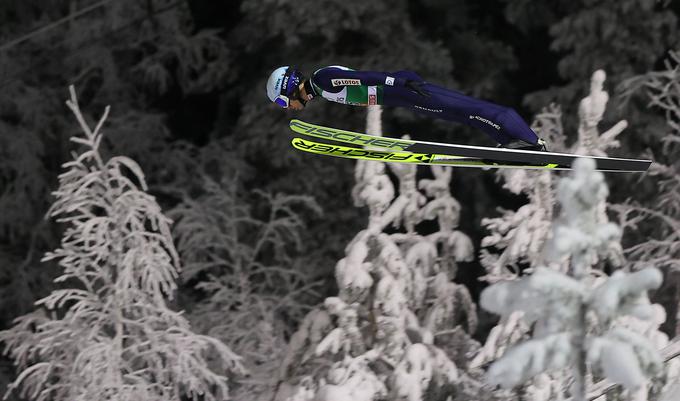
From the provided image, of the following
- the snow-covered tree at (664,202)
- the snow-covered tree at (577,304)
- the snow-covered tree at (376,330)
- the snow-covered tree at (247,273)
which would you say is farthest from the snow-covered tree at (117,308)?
the snow-covered tree at (577,304)

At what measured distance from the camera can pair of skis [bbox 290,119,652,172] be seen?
7.06 metres

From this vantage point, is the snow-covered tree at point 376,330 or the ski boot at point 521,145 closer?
the ski boot at point 521,145

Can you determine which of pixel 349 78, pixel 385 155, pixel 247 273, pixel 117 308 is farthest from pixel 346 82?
pixel 247 273

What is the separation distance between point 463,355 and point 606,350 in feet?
18.8

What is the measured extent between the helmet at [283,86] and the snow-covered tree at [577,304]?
2.98m

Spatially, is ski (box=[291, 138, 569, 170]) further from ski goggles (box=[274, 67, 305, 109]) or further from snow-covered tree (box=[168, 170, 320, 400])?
snow-covered tree (box=[168, 170, 320, 400])

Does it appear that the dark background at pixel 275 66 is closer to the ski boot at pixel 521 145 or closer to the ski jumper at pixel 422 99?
the ski boot at pixel 521 145

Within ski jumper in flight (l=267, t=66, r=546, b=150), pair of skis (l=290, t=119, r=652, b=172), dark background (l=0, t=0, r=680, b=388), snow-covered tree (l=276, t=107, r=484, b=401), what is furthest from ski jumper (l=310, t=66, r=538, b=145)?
dark background (l=0, t=0, r=680, b=388)

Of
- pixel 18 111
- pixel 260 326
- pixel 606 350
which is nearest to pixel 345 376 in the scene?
pixel 260 326

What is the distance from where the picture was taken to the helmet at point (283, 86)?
7.29 metres

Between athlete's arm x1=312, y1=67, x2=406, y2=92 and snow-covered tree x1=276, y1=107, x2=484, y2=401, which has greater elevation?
athlete's arm x1=312, y1=67, x2=406, y2=92

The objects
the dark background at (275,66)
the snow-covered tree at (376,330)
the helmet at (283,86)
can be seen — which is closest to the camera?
the helmet at (283,86)

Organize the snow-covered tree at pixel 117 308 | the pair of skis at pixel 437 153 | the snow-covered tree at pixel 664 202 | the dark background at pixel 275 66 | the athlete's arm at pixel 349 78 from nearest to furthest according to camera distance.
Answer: the athlete's arm at pixel 349 78
the pair of skis at pixel 437 153
the snow-covered tree at pixel 117 308
the snow-covered tree at pixel 664 202
the dark background at pixel 275 66

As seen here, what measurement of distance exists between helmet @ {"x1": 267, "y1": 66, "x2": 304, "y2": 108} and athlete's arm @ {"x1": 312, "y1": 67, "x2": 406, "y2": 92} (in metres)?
0.20
